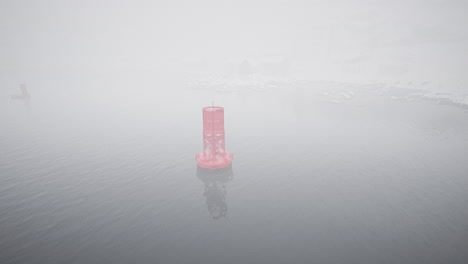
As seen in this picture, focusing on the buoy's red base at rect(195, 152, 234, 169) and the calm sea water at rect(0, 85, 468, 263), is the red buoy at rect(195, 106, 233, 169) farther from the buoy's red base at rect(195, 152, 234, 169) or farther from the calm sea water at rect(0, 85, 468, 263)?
the calm sea water at rect(0, 85, 468, 263)

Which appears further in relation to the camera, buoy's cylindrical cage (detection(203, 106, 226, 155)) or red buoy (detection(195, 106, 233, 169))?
red buoy (detection(195, 106, 233, 169))

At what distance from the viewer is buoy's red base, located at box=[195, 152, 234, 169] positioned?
2683cm

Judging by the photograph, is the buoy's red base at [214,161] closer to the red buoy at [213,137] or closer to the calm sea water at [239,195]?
the red buoy at [213,137]

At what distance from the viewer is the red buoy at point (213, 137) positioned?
25312mm

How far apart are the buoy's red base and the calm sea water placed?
1.58 metres

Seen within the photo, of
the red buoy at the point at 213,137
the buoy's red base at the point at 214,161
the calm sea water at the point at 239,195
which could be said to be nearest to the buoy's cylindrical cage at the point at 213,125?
the red buoy at the point at 213,137

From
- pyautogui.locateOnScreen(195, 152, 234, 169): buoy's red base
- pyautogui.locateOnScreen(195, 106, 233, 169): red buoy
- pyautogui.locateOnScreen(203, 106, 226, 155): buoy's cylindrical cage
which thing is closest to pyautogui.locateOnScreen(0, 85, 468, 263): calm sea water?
pyautogui.locateOnScreen(195, 152, 234, 169): buoy's red base

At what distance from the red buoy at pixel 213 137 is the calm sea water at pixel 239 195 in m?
1.81

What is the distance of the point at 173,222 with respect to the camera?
19.2 m

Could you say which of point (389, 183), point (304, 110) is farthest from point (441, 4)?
point (389, 183)

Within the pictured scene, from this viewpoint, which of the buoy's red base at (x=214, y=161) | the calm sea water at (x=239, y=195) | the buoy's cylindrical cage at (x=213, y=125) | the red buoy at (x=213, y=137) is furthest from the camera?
the buoy's red base at (x=214, y=161)

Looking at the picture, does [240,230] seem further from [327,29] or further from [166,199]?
[327,29]

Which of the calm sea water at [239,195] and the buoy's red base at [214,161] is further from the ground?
the buoy's red base at [214,161]

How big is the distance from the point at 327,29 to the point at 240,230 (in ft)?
692
